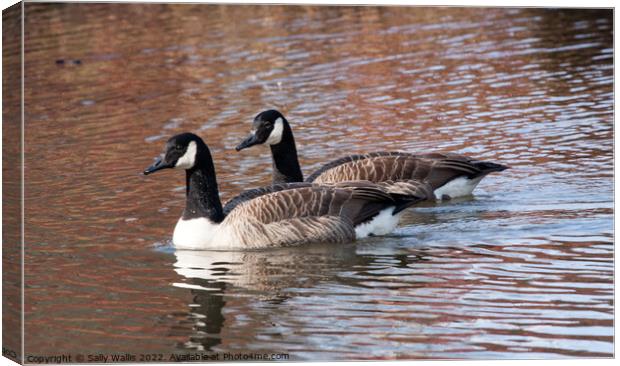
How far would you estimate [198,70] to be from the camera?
23.2 m

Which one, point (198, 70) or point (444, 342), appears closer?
point (444, 342)

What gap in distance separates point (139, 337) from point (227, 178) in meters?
6.76

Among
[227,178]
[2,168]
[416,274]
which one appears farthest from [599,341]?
[227,178]

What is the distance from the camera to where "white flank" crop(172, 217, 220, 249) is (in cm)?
1355

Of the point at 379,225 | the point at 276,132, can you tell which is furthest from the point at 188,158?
the point at 379,225

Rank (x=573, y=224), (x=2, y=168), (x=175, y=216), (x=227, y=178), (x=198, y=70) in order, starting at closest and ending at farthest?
(x=2, y=168)
(x=573, y=224)
(x=175, y=216)
(x=227, y=178)
(x=198, y=70)

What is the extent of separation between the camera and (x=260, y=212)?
13.5m

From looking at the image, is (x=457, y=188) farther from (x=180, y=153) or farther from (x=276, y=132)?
(x=180, y=153)

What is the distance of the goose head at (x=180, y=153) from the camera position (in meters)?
13.4

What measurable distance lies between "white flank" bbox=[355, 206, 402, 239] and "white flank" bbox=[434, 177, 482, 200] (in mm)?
1849

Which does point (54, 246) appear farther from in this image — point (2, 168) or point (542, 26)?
point (542, 26)

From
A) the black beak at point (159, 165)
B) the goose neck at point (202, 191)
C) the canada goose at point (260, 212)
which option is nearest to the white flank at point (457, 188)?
the canada goose at point (260, 212)

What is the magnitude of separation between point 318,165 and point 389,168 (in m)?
1.98

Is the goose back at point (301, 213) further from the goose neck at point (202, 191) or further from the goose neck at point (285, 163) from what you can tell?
the goose neck at point (285, 163)
